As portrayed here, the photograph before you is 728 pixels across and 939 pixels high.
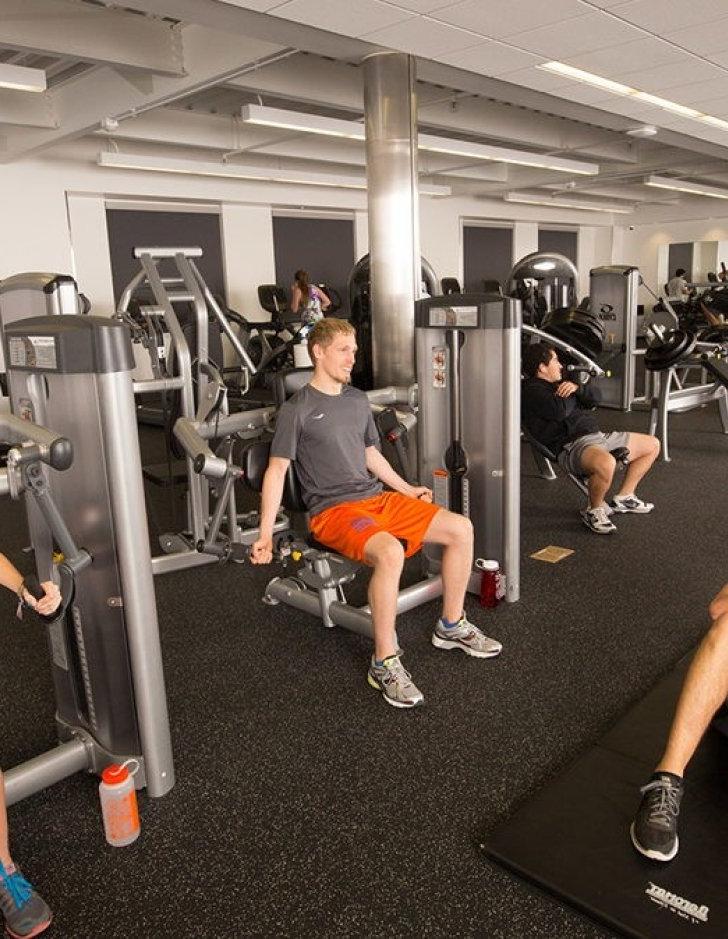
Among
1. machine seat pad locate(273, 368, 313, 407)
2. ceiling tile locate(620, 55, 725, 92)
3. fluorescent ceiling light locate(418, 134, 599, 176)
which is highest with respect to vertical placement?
fluorescent ceiling light locate(418, 134, 599, 176)

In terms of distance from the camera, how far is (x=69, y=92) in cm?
639

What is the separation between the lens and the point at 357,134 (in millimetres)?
6738

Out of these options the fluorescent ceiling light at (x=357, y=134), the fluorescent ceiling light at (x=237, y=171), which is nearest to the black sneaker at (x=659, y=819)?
the fluorescent ceiling light at (x=357, y=134)

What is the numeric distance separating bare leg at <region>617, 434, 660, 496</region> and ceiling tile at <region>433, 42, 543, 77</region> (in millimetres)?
2261

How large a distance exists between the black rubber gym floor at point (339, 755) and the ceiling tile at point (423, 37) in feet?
8.82

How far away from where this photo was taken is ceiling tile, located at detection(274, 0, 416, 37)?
3.49 meters

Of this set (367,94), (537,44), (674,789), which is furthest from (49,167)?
(674,789)

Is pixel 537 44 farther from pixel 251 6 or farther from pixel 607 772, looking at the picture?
pixel 607 772

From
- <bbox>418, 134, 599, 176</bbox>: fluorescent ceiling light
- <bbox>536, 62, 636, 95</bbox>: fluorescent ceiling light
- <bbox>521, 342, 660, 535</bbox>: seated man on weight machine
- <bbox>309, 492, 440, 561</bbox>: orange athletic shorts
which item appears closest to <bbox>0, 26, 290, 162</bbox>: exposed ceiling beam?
<bbox>536, 62, 636, 95</bbox>: fluorescent ceiling light

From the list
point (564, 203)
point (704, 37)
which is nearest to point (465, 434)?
point (704, 37)

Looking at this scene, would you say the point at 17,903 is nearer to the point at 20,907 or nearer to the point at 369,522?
the point at 20,907

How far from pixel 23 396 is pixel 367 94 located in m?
3.42

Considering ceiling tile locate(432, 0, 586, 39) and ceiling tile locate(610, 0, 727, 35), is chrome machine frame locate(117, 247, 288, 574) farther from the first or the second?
ceiling tile locate(610, 0, 727, 35)

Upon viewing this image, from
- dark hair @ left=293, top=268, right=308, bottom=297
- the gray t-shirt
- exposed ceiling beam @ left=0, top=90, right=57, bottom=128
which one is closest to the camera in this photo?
the gray t-shirt
